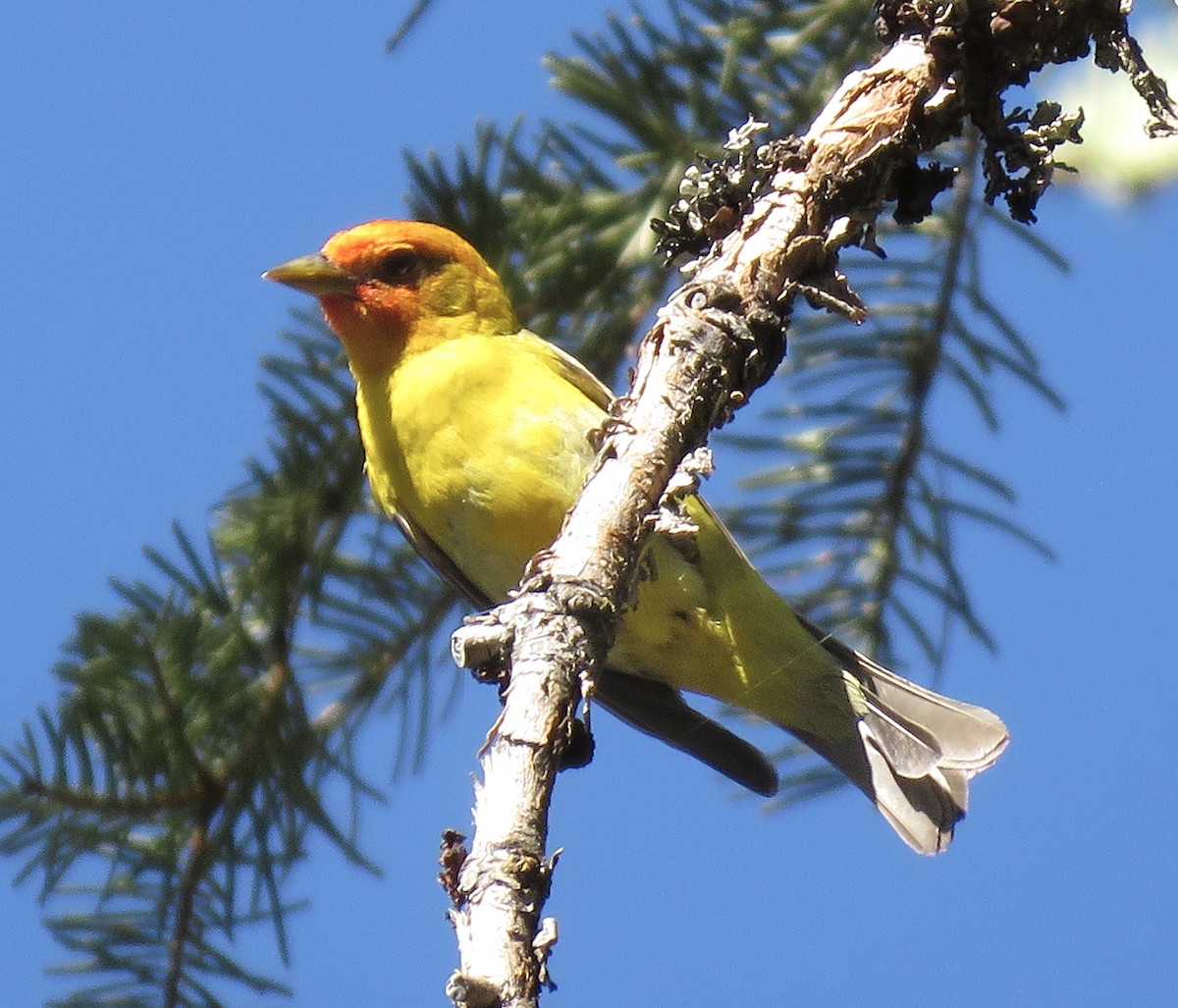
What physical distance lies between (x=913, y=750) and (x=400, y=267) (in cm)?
157

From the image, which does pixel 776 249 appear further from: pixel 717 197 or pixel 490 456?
pixel 490 456

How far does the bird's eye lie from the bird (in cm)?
3

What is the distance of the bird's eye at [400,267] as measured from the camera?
338 cm

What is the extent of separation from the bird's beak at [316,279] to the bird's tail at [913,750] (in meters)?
1.30

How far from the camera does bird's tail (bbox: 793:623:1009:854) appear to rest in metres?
2.93

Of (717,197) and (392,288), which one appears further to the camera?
(392,288)

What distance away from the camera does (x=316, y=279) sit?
3314 millimetres

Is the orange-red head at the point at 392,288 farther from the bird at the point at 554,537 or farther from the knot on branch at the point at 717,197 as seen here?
the knot on branch at the point at 717,197

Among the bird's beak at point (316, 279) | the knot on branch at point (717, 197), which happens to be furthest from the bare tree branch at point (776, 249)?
the bird's beak at point (316, 279)

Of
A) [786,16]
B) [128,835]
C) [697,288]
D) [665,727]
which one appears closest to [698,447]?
[697,288]

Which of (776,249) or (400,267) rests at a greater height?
(400,267)

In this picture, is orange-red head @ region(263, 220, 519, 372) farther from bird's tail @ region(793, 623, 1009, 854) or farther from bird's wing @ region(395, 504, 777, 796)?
bird's tail @ region(793, 623, 1009, 854)

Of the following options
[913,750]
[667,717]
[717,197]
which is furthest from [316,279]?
[717,197]

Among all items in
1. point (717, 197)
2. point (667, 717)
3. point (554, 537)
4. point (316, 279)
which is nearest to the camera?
point (717, 197)
